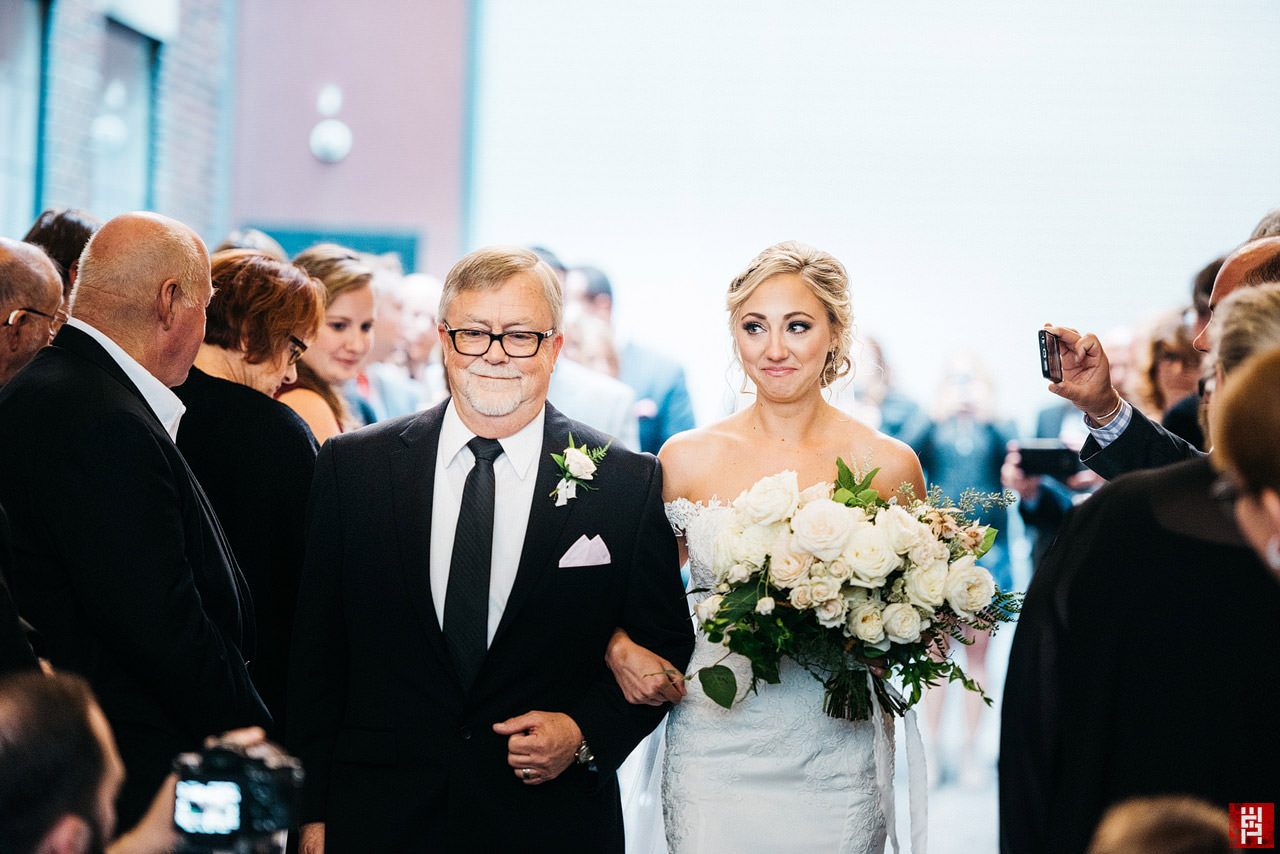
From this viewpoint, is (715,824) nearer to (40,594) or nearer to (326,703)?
(326,703)

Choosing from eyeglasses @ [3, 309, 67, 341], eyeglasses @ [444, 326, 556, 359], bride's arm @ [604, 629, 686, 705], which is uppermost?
eyeglasses @ [444, 326, 556, 359]

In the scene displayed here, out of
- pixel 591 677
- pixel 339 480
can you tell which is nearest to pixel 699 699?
pixel 591 677

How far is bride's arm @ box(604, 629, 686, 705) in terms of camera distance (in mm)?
2428

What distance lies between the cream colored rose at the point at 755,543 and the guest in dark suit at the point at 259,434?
3.60 feet

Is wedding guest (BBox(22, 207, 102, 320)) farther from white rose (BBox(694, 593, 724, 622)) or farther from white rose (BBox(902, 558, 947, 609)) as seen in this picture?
white rose (BBox(902, 558, 947, 609))

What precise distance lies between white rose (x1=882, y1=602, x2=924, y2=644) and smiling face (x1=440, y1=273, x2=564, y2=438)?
0.87 metres

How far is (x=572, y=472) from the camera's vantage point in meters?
2.49

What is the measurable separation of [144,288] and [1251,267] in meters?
2.28

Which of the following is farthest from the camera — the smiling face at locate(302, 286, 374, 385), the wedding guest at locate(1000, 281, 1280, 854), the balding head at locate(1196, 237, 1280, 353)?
the smiling face at locate(302, 286, 374, 385)

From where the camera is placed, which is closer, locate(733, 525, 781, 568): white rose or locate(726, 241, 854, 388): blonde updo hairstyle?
locate(733, 525, 781, 568): white rose

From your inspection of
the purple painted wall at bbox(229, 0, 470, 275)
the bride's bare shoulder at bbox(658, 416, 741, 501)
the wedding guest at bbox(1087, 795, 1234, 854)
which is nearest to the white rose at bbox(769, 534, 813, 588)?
the bride's bare shoulder at bbox(658, 416, 741, 501)

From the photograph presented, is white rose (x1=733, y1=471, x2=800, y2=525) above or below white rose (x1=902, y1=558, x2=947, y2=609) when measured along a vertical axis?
above

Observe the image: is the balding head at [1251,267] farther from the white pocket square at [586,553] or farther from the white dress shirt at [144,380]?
the white dress shirt at [144,380]

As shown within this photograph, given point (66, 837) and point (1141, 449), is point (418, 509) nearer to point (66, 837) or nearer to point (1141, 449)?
point (66, 837)
